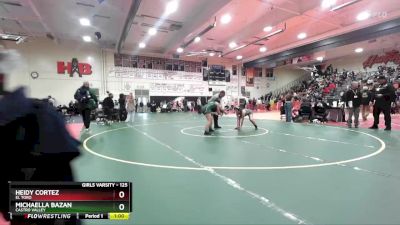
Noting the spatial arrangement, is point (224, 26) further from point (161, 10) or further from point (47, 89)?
point (47, 89)

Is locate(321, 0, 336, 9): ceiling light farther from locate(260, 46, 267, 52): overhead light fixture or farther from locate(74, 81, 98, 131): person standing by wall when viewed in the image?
locate(74, 81, 98, 131): person standing by wall

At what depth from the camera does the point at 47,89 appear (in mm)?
20078

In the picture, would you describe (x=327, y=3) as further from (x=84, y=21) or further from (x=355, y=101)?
(x=84, y=21)

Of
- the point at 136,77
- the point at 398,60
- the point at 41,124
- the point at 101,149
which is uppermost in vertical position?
the point at 398,60

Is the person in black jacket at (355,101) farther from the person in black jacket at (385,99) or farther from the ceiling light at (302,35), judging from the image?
the ceiling light at (302,35)

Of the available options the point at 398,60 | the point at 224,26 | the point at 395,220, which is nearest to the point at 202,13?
the point at 224,26

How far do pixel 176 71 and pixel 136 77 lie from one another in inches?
172

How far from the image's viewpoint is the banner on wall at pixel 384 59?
24.0 meters

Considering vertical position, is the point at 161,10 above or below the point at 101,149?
above

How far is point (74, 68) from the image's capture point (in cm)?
2130
